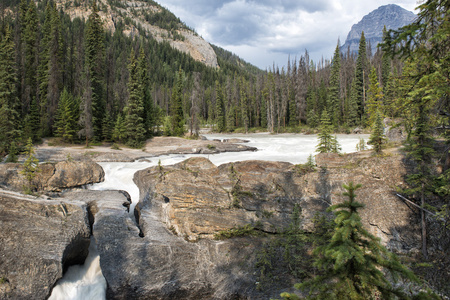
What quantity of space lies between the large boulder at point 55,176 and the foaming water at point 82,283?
7.76m

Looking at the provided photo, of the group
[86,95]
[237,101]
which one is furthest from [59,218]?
[237,101]

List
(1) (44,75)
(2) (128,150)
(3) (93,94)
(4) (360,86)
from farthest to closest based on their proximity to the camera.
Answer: (4) (360,86)
(1) (44,75)
(3) (93,94)
(2) (128,150)

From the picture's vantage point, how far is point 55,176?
15.3 meters

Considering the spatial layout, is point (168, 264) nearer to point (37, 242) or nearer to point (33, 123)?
point (37, 242)

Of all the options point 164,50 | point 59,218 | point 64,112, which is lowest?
point 59,218

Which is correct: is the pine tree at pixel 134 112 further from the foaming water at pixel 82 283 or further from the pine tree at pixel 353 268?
the pine tree at pixel 353 268

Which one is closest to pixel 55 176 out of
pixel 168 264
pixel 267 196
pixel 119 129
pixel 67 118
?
pixel 168 264

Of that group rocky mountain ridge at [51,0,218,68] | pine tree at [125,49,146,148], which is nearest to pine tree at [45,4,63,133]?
pine tree at [125,49,146,148]

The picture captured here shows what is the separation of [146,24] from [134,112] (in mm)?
170222

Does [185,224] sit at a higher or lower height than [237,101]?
lower

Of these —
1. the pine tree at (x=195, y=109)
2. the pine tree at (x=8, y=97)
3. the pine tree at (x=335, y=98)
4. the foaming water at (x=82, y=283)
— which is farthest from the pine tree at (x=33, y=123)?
the pine tree at (x=335, y=98)

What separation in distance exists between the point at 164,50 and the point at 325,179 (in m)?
154

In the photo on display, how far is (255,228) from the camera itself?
1061 centimetres

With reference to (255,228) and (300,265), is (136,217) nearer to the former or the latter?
(255,228)
